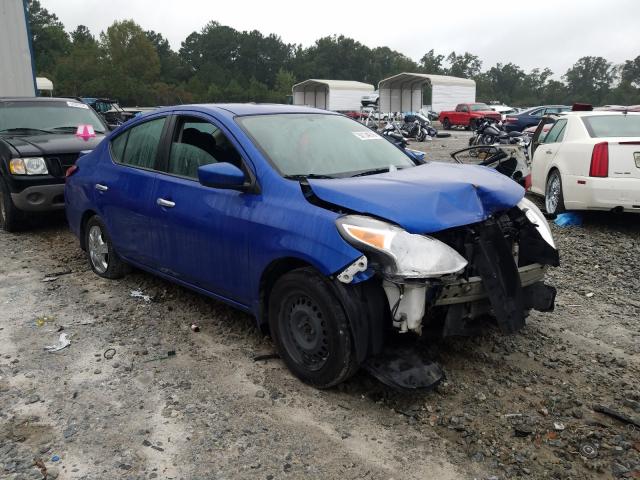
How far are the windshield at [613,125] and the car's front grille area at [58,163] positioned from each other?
22.1ft

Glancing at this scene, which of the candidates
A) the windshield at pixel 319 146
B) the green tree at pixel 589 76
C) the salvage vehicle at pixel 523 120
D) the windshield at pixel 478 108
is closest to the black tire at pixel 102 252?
the windshield at pixel 319 146

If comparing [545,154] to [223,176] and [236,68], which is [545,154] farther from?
[236,68]

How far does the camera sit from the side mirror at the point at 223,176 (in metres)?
3.61

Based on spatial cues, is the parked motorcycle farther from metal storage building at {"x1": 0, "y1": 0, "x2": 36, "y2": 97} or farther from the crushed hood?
the crushed hood

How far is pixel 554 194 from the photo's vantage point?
316 inches

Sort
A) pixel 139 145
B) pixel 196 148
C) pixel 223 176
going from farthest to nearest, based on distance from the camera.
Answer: pixel 139 145 < pixel 196 148 < pixel 223 176

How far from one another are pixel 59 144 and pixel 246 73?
10399 centimetres

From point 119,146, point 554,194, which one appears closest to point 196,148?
point 119,146

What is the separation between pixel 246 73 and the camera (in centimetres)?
10656

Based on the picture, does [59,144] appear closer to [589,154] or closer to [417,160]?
[417,160]

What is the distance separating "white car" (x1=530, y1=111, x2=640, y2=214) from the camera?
683cm

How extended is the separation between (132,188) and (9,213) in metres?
3.64

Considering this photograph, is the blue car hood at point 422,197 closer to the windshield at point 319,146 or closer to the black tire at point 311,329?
the windshield at point 319,146

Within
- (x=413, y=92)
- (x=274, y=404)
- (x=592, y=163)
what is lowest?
(x=274, y=404)
